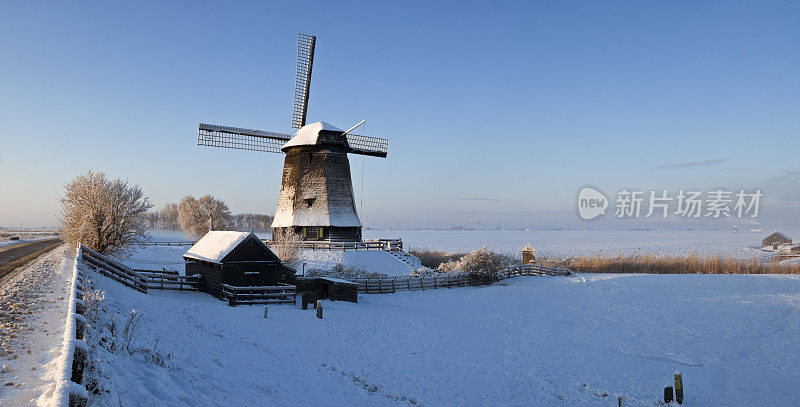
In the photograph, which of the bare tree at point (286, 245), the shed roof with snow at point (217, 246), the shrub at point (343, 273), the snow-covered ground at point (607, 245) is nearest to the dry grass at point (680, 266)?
the snow-covered ground at point (607, 245)

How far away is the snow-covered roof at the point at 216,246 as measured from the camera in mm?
21344

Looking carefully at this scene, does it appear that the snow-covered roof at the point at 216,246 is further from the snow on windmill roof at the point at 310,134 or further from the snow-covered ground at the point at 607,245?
the snow-covered ground at the point at 607,245

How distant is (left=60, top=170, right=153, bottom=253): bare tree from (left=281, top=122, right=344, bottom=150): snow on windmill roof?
529 inches

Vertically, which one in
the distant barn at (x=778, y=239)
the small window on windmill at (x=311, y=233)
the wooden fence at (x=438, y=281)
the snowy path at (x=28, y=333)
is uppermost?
the distant barn at (x=778, y=239)

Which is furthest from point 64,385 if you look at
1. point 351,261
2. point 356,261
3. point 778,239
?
point 778,239

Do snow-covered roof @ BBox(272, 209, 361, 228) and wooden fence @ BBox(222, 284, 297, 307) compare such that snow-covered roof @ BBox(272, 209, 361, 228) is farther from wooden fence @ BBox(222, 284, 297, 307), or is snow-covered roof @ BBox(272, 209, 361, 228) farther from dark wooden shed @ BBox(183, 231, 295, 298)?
wooden fence @ BBox(222, 284, 297, 307)

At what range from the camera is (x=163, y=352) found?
9.29 metres

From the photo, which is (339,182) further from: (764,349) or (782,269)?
(782,269)

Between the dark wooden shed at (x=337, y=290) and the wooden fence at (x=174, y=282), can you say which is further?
the dark wooden shed at (x=337, y=290)

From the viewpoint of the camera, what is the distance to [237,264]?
69.9 ft

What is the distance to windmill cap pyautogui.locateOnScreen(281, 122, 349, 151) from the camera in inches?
1371

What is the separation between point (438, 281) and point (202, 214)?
4563 cm

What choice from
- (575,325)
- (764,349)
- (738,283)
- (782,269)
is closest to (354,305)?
(575,325)

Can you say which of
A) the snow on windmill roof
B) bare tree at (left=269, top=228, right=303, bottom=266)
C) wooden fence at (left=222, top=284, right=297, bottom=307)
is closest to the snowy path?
wooden fence at (left=222, top=284, right=297, bottom=307)
